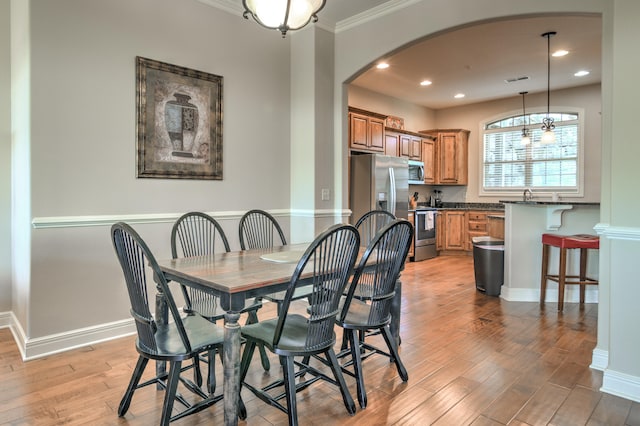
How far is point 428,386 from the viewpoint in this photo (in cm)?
237

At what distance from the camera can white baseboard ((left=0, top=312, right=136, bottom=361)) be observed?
9.07ft

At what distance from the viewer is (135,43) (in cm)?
319

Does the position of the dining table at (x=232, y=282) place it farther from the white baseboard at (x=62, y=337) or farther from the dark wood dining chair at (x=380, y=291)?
the white baseboard at (x=62, y=337)

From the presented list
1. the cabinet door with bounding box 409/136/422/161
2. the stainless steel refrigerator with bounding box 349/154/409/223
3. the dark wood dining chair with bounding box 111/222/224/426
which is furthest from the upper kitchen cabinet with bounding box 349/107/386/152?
the dark wood dining chair with bounding box 111/222/224/426

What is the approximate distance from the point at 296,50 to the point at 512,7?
213 centimetres

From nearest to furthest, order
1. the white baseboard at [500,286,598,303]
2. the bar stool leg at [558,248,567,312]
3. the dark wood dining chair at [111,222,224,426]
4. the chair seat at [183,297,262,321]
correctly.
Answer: the dark wood dining chair at [111,222,224,426]
the chair seat at [183,297,262,321]
the bar stool leg at [558,248,567,312]
the white baseboard at [500,286,598,303]

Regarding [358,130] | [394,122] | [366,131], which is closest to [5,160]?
[358,130]

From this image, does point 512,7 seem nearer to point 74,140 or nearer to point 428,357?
point 428,357

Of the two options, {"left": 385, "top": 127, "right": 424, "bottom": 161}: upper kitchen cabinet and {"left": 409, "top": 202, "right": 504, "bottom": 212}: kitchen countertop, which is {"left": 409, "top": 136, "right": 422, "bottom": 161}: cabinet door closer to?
{"left": 385, "top": 127, "right": 424, "bottom": 161}: upper kitchen cabinet

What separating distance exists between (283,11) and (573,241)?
11.0 feet

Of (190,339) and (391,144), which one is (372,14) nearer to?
(391,144)

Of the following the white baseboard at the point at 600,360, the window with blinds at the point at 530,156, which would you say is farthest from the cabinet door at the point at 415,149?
the white baseboard at the point at 600,360

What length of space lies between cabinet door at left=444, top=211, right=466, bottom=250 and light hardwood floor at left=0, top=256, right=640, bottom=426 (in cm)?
404

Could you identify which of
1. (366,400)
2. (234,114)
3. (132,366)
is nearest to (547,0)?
(234,114)
